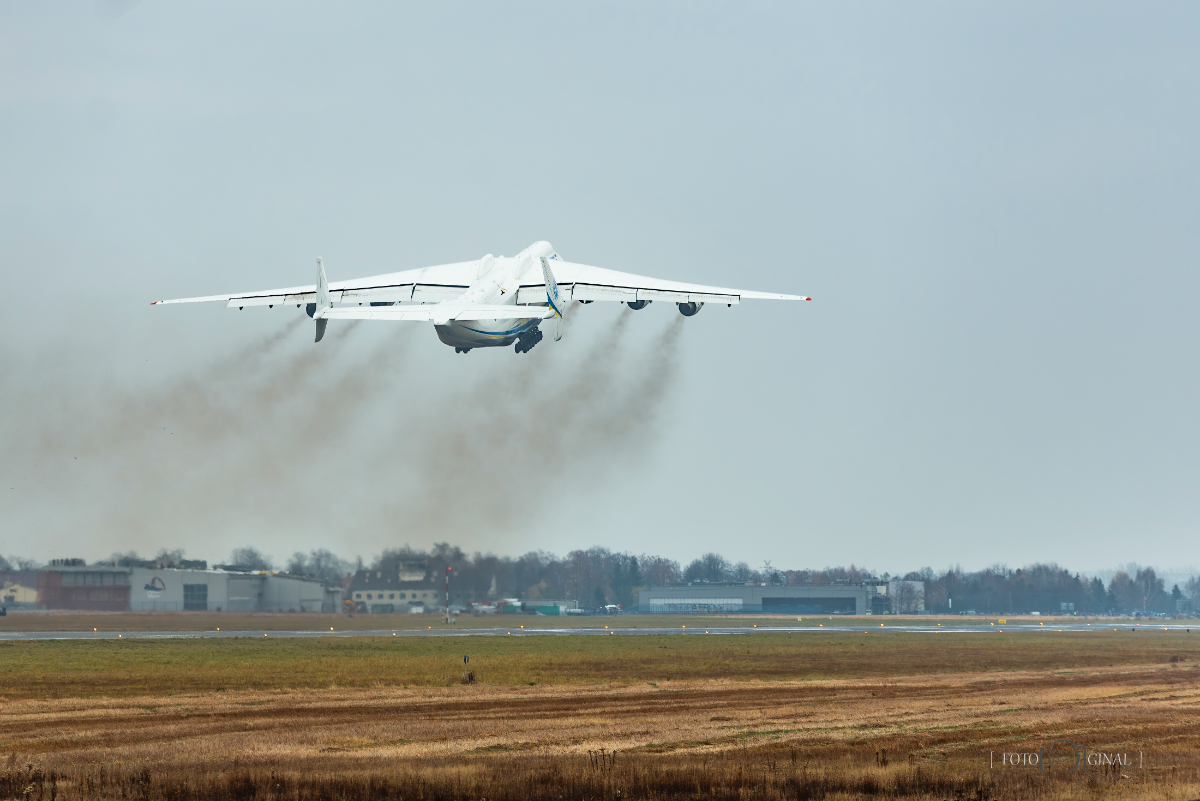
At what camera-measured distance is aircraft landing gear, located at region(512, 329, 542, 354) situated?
187 ft

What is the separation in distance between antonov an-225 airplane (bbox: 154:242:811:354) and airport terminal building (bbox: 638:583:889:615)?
9131cm

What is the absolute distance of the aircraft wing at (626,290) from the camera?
58.5 m

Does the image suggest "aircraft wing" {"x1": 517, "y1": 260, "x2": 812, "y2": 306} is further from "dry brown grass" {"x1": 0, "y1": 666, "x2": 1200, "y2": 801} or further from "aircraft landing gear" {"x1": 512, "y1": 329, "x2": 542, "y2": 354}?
"dry brown grass" {"x1": 0, "y1": 666, "x2": 1200, "y2": 801}

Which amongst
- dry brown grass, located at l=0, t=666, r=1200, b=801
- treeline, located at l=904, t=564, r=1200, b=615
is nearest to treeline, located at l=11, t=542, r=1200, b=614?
treeline, located at l=904, t=564, r=1200, b=615

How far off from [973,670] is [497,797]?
34.9m

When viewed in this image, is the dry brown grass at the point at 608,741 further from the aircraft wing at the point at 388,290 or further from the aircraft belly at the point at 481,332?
the aircraft wing at the point at 388,290

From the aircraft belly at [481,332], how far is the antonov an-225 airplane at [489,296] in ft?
0.14

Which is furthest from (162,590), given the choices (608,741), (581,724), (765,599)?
(765,599)

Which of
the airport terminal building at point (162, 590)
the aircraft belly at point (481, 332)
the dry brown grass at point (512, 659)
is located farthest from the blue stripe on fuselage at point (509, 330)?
the airport terminal building at point (162, 590)

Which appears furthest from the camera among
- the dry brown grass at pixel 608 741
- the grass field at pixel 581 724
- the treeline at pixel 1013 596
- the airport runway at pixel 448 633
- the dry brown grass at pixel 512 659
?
the treeline at pixel 1013 596

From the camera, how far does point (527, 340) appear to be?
57281 millimetres

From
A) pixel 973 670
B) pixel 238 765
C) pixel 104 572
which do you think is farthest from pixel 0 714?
pixel 104 572

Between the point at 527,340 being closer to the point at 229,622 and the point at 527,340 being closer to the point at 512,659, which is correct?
the point at 512,659

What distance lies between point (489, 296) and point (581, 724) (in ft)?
101
